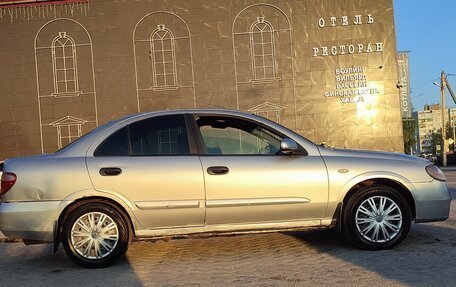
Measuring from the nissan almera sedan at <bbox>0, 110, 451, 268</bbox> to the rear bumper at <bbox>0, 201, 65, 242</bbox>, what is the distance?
0.01 metres

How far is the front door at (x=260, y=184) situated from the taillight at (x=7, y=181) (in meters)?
2.01

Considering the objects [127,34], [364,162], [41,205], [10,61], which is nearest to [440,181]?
[364,162]

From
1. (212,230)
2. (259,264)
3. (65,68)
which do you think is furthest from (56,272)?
(65,68)

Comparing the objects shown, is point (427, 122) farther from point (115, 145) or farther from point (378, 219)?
point (115, 145)

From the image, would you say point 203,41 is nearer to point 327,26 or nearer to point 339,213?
point 327,26

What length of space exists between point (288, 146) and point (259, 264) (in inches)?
51.6

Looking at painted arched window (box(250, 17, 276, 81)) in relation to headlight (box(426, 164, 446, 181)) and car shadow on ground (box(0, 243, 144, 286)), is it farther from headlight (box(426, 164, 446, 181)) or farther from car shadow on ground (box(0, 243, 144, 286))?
car shadow on ground (box(0, 243, 144, 286))

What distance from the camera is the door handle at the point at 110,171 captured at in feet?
17.1

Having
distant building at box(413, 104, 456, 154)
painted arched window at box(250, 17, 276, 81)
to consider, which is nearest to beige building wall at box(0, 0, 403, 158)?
painted arched window at box(250, 17, 276, 81)

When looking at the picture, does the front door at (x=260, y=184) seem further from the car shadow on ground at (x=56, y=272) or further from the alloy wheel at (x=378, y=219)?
the car shadow on ground at (x=56, y=272)

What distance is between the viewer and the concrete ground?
4.54 meters

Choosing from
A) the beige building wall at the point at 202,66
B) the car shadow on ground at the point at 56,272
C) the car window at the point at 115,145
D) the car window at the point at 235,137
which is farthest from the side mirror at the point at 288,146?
the beige building wall at the point at 202,66

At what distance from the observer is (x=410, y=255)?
531cm

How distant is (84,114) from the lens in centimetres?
2306
